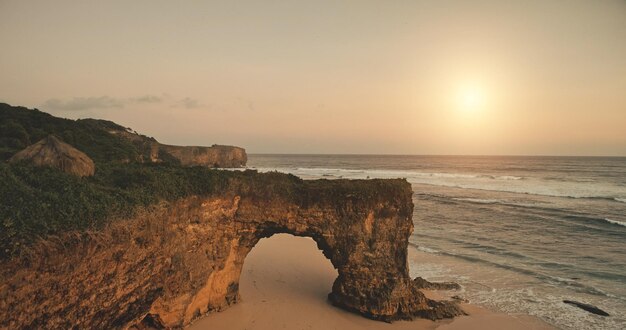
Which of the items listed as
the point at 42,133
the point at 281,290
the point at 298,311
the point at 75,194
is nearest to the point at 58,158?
the point at 75,194

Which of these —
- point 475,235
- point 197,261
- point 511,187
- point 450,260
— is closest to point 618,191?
point 511,187

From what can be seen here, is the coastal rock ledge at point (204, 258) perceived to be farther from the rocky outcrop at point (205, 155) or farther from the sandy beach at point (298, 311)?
the rocky outcrop at point (205, 155)

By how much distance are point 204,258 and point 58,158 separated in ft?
17.5

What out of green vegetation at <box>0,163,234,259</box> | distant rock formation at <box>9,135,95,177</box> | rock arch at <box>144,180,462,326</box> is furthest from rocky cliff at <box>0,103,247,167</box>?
rock arch at <box>144,180,462,326</box>

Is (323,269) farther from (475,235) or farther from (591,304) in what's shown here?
(475,235)

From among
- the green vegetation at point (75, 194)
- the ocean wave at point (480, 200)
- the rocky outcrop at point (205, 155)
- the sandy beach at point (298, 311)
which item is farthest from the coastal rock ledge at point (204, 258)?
the rocky outcrop at point (205, 155)

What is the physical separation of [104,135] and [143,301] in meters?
20.9

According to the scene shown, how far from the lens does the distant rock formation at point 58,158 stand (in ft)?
32.8

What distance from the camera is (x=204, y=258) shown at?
11297mm

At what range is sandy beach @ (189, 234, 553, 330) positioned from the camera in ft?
39.6

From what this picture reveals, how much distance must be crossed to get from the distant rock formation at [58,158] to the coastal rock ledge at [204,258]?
9.44 ft

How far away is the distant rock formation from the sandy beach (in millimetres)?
6190

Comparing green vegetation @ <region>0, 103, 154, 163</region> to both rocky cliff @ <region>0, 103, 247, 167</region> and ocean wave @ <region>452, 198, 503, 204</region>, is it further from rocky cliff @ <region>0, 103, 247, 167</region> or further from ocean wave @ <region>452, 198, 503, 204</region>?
ocean wave @ <region>452, 198, 503, 204</region>

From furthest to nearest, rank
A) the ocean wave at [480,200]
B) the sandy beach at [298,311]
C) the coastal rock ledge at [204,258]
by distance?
the ocean wave at [480,200] → the sandy beach at [298,311] → the coastal rock ledge at [204,258]
